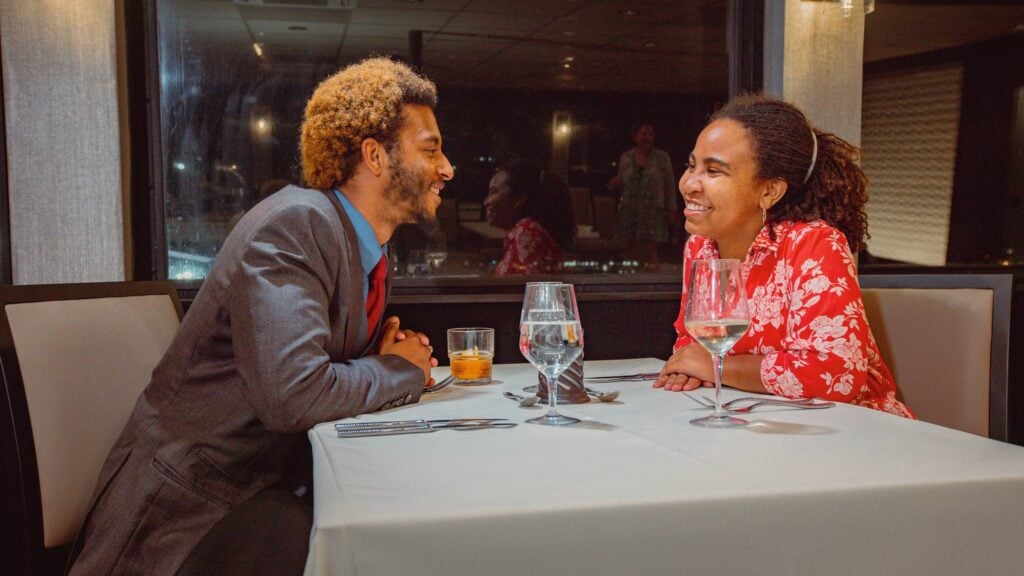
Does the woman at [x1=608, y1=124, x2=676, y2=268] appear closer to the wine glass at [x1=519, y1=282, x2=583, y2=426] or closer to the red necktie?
the red necktie

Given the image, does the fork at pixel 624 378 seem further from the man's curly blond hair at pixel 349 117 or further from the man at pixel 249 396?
the man's curly blond hair at pixel 349 117

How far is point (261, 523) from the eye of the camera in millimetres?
1158

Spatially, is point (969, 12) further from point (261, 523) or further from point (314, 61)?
point (261, 523)

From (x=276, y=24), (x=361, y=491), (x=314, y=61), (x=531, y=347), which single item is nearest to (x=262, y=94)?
(x=314, y=61)

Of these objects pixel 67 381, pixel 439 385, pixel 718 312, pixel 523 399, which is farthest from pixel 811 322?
pixel 67 381

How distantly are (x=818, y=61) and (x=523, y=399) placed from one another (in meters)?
2.00

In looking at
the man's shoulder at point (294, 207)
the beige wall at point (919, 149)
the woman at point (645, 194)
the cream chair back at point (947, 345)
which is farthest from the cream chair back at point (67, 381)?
the beige wall at point (919, 149)

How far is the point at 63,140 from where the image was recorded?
234cm

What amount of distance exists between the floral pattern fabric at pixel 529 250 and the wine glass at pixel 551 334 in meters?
2.36

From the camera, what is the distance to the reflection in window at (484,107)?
8.85 ft

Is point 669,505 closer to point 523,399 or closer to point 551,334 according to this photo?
point 551,334

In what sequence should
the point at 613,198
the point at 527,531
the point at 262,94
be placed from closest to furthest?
1. the point at 527,531
2. the point at 262,94
3. the point at 613,198

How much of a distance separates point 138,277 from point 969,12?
672 centimetres

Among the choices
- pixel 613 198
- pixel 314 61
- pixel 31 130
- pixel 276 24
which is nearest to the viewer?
pixel 31 130
